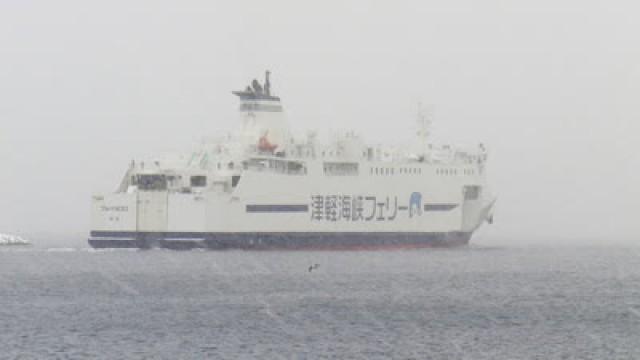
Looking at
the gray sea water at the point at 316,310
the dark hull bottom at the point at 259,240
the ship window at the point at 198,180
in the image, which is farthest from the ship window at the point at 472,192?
the ship window at the point at 198,180

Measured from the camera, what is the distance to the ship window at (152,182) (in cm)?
8806

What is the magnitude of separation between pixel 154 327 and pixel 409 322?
8832 mm

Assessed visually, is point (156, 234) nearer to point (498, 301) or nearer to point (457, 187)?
point (457, 187)

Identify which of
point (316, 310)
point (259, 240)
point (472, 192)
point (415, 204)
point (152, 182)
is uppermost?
point (152, 182)

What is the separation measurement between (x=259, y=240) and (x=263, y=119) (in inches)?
413

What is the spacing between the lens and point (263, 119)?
95125mm

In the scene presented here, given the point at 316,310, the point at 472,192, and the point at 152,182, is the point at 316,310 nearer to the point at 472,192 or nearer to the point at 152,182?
the point at 152,182

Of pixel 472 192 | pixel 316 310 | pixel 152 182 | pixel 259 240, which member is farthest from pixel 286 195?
pixel 316 310

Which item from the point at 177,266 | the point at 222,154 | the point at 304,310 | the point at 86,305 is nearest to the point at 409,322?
the point at 304,310

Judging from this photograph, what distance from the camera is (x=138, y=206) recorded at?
287 ft

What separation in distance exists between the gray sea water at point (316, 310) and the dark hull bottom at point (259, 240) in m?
1.31

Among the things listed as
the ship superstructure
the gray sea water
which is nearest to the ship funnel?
the ship superstructure

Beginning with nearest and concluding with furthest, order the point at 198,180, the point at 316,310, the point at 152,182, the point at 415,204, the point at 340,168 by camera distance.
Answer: the point at 316,310 < the point at 152,182 < the point at 198,180 < the point at 340,168 < the point at 415,204

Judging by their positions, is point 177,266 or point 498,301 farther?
point 177,266
